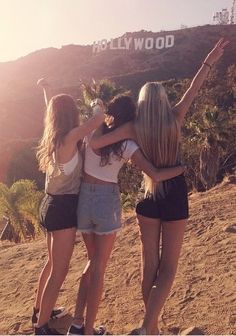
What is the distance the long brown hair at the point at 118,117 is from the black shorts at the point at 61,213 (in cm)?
39

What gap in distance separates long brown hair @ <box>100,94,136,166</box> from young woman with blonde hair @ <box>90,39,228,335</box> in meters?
0.06

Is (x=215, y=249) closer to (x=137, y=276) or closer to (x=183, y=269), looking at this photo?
(x=183, y=269)

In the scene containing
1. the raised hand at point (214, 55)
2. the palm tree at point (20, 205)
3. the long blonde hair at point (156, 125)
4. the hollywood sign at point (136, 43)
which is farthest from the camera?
the hollywood sign at point (136, 43)

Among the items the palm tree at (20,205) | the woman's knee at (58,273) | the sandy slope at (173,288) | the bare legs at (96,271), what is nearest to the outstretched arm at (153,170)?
the bare legs at (96,271)

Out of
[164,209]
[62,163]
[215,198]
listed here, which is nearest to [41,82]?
[62,163]

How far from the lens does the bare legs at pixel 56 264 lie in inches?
137

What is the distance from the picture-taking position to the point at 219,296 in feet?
15.1

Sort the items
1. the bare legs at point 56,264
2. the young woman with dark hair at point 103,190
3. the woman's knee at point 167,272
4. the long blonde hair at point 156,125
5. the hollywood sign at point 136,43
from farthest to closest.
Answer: the hollywood sign at point 136,43, the bare legs at point 56,264, the woman's knee at point 167,272, the young woman with dark hair at point 103,190, the long blonde hair at point 156,125

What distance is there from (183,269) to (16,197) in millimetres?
10436

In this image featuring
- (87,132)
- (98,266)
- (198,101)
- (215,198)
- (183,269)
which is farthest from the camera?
(198,101)

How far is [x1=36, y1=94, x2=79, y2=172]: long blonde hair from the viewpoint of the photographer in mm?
3336

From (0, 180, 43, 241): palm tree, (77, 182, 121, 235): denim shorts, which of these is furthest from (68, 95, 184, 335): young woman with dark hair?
(0, 180, 43, 241): palm tree

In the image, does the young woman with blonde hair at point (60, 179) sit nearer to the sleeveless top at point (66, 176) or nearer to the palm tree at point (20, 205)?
the sleeveless top at point (66, 176)

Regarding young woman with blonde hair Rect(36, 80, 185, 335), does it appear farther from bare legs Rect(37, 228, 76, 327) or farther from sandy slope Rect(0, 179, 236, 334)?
sandy slope Rect(0, 179, 236, 334)
